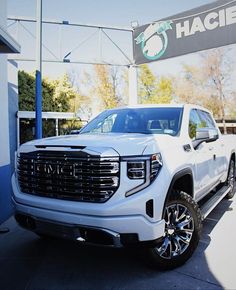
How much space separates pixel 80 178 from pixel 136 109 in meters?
2.25

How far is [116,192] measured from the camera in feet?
10.5

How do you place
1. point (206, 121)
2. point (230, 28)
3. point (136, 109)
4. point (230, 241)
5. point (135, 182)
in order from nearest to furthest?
point (135, 182)
point (230, 241)
point (136, 109)
point (206, 121)
point (230, 28)

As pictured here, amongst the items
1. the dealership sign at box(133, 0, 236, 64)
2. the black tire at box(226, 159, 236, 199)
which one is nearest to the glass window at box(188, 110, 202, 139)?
the black tire at box(226, 159, 236, 199)

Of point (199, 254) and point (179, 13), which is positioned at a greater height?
point (179, 13)

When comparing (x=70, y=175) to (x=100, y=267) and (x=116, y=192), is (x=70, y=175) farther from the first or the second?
(x=100, y=267)

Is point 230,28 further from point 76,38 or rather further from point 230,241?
point 230,241

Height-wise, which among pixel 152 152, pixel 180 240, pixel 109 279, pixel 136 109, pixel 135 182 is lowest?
pixel 109 279

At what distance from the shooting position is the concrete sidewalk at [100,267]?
348cm

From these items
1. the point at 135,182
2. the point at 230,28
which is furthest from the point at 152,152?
the point at 230,28

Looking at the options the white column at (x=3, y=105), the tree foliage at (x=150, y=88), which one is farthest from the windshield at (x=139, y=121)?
the tree foliage at (x=150, y=88)

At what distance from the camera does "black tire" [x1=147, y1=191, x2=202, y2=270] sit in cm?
367

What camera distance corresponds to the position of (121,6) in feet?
46.3

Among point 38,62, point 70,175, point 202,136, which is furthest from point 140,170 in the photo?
point 38,62

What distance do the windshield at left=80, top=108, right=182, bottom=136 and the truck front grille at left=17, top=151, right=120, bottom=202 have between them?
1.44 metres
